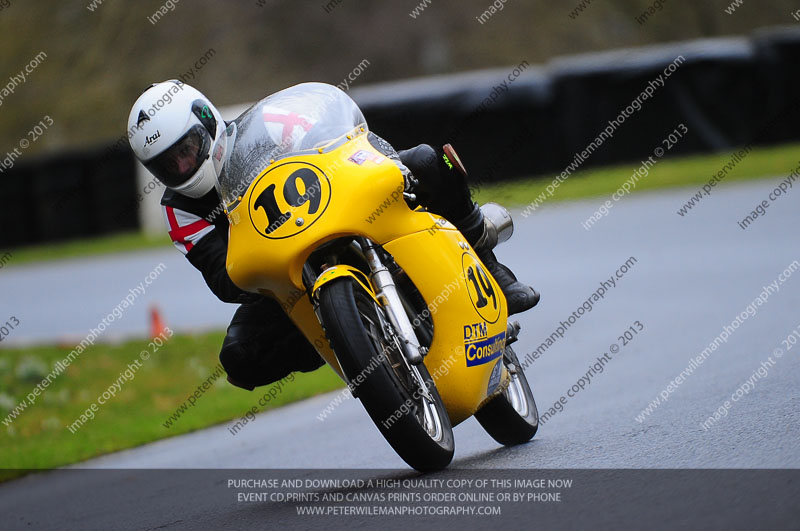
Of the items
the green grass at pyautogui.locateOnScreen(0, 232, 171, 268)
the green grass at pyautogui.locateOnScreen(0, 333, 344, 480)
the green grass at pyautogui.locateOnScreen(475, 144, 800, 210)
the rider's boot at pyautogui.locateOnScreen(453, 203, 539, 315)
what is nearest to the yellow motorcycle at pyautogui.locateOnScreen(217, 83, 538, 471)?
the rider's boot at pyautogui.locateOnScreen(453, 203, 539, 315)

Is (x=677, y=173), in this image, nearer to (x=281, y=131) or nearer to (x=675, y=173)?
(x=675, y=173)

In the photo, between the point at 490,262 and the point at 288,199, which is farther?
the point at 490,262

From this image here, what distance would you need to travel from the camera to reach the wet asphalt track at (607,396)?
4742 millimetres

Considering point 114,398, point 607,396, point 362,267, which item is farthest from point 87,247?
point 362,267

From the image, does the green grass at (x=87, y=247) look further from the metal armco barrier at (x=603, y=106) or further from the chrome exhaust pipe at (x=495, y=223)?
the chrome exhaust pipe at (x=495, y=223)

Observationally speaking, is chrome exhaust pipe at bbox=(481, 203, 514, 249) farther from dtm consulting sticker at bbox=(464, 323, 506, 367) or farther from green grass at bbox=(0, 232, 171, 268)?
green grass at bbox=(0, 232, 171, 268)

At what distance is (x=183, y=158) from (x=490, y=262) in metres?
1.54

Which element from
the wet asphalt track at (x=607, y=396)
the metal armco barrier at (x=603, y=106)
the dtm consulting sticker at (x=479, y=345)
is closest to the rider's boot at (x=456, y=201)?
the dtm consulting sticker at (x=479, y=345)

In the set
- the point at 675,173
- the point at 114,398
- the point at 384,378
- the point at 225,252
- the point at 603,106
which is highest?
the point at 384,378

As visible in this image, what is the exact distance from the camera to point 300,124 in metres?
4.90

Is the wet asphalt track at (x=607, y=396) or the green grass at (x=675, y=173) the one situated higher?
the wet asphalt track at (x=607, y=396)

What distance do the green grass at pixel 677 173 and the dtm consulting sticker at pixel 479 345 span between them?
35.4 feet

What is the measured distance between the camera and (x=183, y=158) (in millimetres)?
5023

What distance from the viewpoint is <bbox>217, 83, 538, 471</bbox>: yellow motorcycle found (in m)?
4.48
